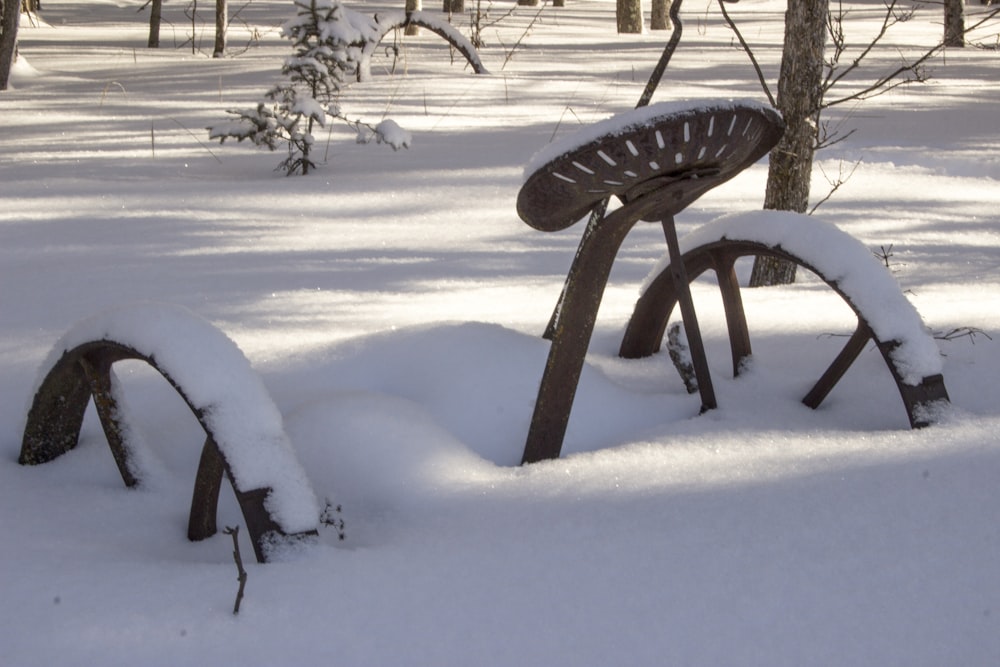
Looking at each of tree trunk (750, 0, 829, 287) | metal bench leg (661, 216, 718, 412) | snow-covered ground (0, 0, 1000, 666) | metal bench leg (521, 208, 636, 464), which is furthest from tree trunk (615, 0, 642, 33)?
metal bench leg (521, 208, 636, 464)

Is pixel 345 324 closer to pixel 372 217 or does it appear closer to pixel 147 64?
pixel 372 217

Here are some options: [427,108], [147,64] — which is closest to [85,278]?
[427,108]

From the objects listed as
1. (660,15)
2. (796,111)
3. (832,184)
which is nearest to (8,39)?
(832,184)

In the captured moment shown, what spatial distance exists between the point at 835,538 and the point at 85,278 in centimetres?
307

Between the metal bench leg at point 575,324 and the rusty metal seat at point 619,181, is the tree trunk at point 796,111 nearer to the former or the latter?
the rusty metal seat at point 619,181

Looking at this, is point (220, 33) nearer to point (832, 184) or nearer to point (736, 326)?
point (832, 184)

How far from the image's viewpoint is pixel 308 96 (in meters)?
6.17

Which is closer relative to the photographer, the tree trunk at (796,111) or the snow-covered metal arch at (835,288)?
the snow-covered metal arch at (835,288)

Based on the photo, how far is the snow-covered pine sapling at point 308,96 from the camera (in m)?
5.85

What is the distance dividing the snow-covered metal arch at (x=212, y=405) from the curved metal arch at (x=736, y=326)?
1.27m

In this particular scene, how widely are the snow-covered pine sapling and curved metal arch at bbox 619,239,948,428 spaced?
3.21 meters

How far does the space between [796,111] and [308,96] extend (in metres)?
3.30

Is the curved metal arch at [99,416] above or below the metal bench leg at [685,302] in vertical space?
below

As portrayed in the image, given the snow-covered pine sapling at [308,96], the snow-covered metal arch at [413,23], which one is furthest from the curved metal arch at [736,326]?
the snow-covered metal arch at [413,23]
